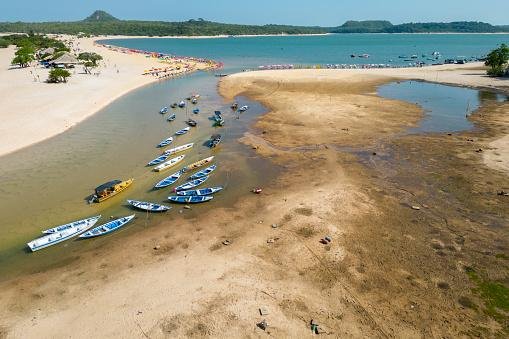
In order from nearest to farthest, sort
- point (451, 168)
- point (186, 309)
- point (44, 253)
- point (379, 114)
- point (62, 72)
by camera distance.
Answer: point (186, 309), point (44, 253), point (451, 168), point (379, 114), point (62, 72)

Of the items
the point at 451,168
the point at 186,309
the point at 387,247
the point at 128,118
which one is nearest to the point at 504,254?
the point at 387,247

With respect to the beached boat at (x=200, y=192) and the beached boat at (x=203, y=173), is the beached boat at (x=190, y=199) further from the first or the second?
the beached boat at (x=203, y=173)

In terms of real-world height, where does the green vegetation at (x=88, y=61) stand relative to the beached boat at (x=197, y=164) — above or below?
above

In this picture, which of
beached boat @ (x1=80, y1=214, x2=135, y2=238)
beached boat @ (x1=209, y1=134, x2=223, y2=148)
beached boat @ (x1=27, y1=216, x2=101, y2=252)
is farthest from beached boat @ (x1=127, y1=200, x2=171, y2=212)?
beached boat @ (x1=209, y1=134, x2=223, y2=148)

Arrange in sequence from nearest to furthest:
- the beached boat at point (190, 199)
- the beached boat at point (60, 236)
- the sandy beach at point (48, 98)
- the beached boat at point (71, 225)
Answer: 1. the beached boat at point (60, 236)
2. the beached boat at point (71, 225)
3. the beached boat at point (190, 199)
4. the sandy beach at point (48, 98)

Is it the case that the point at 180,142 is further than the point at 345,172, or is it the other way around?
the point at 180,142

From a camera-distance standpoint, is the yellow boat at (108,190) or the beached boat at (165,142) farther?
the beached boat at (165,142)

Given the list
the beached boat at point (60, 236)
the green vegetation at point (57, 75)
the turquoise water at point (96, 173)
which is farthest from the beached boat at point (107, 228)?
the green vegetation at point (57, 75)

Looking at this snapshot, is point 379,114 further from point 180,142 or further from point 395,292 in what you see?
point 395,292
